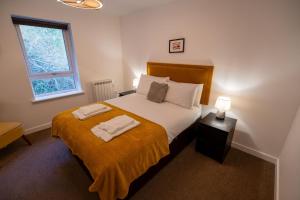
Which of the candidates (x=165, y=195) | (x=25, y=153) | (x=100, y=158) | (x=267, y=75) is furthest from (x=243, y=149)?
(x=25, y=153)

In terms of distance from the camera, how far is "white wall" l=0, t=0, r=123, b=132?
215 centimetres

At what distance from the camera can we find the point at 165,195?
57.6 inches

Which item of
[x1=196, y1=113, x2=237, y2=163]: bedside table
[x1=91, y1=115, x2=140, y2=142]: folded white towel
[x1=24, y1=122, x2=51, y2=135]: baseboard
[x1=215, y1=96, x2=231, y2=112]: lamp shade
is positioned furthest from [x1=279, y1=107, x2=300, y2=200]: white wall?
[x1=24, y1=122, x2=51, y2=135]: baseboard

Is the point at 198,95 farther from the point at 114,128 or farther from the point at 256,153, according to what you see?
the point at 114,128

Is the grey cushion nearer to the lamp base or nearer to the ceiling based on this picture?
the lamp base

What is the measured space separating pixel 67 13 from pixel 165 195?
11.2 feet

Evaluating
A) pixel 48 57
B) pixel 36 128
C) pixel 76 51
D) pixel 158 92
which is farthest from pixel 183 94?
pixel 36 128

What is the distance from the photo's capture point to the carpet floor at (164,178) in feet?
4.82

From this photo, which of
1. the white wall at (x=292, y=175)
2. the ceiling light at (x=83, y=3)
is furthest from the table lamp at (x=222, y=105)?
the ceiling light at (x=83, y=3)

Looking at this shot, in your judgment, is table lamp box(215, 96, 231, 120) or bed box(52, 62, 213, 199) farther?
table lamp box(215, 96, 231, 120)

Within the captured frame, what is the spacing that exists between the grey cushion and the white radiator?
58.9 inches

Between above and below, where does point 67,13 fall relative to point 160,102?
above

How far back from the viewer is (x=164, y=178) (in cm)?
166

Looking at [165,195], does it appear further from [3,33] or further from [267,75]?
[3,33]
